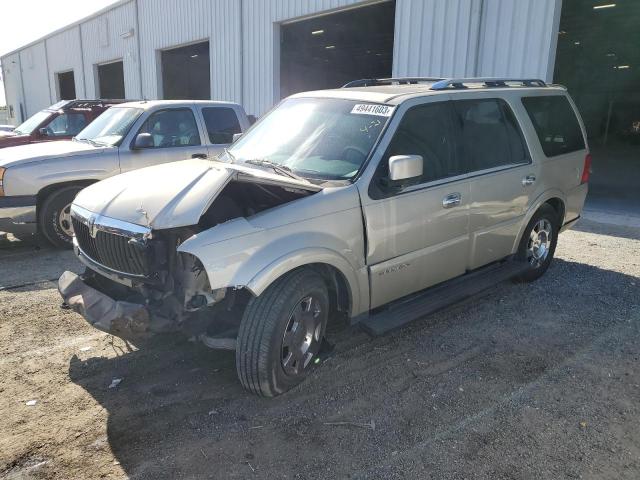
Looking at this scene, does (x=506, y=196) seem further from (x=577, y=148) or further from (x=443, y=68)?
(x=443, y=68)

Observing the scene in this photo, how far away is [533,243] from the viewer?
216 inches

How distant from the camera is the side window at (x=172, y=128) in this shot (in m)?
7.19

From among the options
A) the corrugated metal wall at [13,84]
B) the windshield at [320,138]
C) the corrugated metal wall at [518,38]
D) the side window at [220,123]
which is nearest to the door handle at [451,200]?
the windshield at [320,138]

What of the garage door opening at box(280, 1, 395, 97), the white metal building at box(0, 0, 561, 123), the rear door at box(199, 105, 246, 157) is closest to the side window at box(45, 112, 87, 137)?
the rear door at box(199, 105, 246, 157)

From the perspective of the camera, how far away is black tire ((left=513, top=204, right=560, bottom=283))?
5277mm

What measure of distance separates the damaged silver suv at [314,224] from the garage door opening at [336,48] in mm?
9285

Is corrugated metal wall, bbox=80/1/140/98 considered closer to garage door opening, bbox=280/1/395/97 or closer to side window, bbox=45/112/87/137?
garage door opening, bbox=280/1/395/97

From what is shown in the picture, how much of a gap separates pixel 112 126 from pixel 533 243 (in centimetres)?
595

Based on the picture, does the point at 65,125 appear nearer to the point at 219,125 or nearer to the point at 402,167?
the point at 219,125

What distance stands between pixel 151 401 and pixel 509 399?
241 centimetres

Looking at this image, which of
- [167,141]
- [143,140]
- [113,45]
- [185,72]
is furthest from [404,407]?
[113,45]

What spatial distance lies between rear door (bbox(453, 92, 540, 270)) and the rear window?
1.14 ft

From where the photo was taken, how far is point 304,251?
3221 millimetres

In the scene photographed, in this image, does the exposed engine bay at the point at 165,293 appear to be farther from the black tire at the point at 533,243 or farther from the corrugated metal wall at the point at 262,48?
the corrugated metal wall at the point at 262,48
